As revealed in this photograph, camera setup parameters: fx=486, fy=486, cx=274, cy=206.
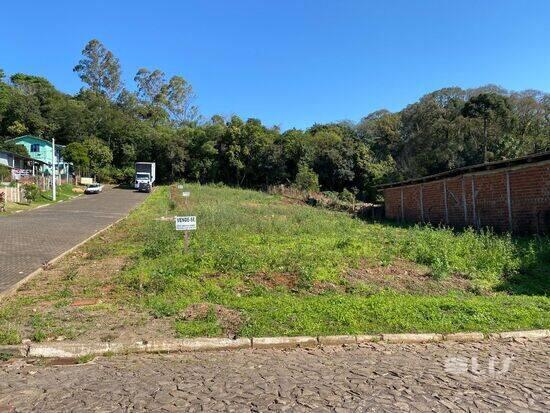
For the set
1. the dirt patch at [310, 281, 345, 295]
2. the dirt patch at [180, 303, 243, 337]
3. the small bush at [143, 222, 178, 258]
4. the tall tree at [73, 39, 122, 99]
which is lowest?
the dirt patch at [180, 303, 243, 337]

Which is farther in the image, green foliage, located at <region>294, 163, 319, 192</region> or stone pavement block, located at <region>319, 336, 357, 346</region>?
green foliage, located at <region>294, 163, 319, 192</region>

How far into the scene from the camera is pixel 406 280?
10.6m

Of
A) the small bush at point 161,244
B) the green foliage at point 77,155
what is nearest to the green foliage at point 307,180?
the green foliage at point 77,155

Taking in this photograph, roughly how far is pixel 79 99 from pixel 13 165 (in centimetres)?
3272

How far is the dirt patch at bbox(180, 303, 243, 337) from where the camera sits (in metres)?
7.43

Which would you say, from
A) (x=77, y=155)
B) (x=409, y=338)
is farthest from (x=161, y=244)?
(x=77, y=155)

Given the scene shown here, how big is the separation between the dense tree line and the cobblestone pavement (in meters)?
43.0

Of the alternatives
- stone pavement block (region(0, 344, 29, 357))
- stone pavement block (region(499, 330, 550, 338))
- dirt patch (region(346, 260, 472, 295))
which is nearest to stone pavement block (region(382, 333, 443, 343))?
stone pavement block (region(499, 330, 550, 338))

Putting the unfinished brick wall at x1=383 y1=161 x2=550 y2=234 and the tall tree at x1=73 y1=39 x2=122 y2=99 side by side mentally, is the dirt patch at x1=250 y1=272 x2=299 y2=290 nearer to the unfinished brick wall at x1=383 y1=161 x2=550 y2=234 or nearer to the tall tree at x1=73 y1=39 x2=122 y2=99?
the unfinished brick wall at x1=383 y1=161 x2=550 y2=234

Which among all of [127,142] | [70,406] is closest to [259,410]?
[70,406]

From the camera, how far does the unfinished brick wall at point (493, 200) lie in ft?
56.0

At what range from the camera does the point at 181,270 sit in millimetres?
10633

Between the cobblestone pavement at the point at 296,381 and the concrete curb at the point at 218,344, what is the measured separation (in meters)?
0.22

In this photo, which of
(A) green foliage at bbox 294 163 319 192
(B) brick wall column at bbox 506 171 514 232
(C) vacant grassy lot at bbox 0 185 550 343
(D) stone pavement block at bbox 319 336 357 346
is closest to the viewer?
(D) stone pavement block at bbox 319 336 357 346
